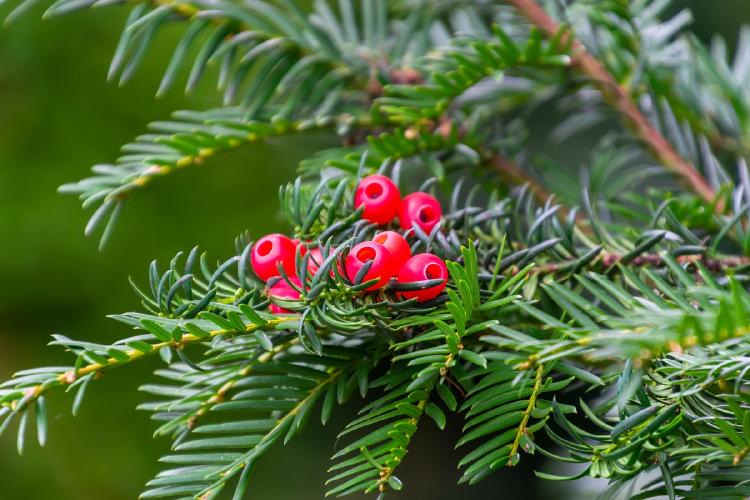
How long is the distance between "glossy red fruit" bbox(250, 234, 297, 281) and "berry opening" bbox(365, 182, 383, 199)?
0.20 ft

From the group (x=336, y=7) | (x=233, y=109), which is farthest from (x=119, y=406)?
(x=336, y=7)

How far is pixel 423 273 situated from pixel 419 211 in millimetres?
66

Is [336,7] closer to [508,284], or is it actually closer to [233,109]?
[233,109]

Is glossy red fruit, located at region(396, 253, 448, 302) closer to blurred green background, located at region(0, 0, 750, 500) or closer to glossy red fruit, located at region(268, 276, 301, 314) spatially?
glossy red fruit, located at region(268, 276, 301, 314)

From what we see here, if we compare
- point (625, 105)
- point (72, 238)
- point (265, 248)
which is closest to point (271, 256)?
point (265, 248)

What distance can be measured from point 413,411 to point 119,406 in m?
0.74

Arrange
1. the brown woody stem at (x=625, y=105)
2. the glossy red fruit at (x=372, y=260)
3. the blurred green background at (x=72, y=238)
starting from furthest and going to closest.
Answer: the blurred green background at (x=72, y=238)
the brown woody stem at (x=625, y=105)
the glossy red fruit at (x=372, y=260)

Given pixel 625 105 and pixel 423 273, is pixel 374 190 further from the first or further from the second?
pixel 625 105

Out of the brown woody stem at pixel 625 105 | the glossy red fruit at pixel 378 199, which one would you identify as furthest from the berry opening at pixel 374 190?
the brown woody stem at pixel 625 105

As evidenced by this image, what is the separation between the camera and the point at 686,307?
321 mm

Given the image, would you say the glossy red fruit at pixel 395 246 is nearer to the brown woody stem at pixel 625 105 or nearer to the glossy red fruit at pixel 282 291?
the glossy red fruit at pixel 282 291

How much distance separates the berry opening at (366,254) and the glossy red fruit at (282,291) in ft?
0.11

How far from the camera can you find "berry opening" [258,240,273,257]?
1.23 ft

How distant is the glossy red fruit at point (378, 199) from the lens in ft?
1.35
